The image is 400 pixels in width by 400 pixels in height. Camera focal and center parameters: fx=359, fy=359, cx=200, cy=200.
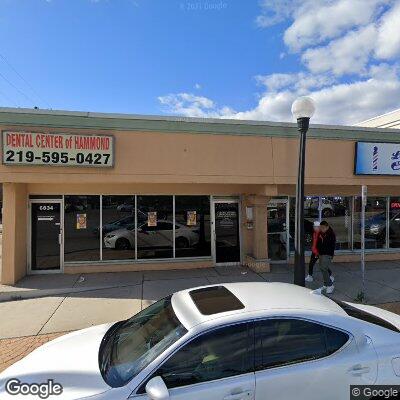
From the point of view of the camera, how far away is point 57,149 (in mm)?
8125

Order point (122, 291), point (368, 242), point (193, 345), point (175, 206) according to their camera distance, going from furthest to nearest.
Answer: point (368, 242)
point (175, 206)
point (122, 291)
point (193, 345)

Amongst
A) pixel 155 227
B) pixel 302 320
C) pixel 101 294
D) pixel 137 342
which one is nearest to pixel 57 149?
pixel 101 294

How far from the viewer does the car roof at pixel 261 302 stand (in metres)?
3.05

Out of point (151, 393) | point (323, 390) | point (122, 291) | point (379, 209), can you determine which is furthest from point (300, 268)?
point (379, 209)

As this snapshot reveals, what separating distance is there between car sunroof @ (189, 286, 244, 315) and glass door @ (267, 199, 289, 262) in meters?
7.29

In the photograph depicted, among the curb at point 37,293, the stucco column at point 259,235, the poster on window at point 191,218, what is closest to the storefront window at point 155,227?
the poster on window at point 191,218

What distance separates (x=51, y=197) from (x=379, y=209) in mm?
10171

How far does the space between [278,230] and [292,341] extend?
8.12 meters

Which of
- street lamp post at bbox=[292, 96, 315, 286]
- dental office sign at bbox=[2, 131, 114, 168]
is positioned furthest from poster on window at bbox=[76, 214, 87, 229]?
street lamp post at bbox=[292, 96, 315, 286]

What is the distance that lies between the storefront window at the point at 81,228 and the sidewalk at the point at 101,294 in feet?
2.39

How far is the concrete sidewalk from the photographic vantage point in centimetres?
646

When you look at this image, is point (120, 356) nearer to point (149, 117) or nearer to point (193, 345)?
point (193, 345)

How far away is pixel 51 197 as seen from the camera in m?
9.71

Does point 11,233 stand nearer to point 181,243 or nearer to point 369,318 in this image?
point 181,243
